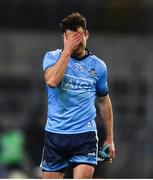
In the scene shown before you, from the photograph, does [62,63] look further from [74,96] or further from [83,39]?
[74,96]

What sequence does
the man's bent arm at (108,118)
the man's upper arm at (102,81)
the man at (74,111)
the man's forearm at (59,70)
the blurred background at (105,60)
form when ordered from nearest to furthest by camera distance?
the man's forearm at (59,70) → the man at (74,111) → the man's upper arm at (102,81) → the man's bent arm at (108,118) → the blurred background at (105,60)

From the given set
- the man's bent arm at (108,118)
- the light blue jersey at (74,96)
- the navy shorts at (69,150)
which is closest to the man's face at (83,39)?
the light blue jersey at (74,96)

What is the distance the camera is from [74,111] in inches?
388

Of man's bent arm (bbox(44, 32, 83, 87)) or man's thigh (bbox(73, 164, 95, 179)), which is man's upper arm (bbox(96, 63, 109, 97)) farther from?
man's thigh (bbox(73, 164, 95, 179))

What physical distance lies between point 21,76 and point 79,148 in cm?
1143

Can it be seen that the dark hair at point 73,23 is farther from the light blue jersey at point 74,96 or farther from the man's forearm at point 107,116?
the man's forearm at point 107,116

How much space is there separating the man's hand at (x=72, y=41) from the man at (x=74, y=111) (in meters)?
0.08

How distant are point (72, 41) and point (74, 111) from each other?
67 cm

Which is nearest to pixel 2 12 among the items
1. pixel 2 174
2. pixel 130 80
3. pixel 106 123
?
pixel 130 80

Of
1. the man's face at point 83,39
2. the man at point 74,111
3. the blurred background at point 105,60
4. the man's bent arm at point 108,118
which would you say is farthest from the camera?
the blurred background at point 105,60

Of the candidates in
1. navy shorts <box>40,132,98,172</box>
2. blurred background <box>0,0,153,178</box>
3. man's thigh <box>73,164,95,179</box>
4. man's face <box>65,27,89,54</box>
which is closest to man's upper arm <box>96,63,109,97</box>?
man's face <box>65,27,89,54</box>

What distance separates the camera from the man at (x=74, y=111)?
9.80 m

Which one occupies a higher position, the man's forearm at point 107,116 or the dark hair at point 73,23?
the dark hair at point 73,23

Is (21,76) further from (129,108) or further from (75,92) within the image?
(75,92)
